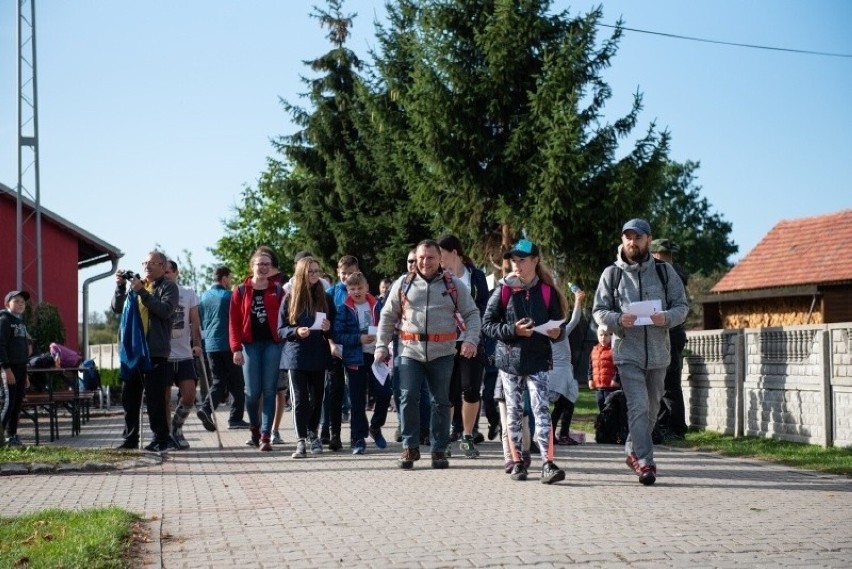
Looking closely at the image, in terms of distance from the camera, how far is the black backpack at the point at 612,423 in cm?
1373

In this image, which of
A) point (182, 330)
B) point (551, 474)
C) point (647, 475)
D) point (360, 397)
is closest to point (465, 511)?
point (551, 474)

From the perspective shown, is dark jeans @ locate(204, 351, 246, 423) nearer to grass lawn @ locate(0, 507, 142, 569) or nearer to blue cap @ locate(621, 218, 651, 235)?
blue cap @ locate(621, 218, 651, 235)

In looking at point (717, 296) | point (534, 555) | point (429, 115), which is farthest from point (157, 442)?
point (717, 296)

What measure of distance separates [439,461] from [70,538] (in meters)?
4.59

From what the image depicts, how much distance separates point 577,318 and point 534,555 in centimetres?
772

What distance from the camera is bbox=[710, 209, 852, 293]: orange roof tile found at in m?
41.2

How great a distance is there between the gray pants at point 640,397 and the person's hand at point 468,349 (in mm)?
1482

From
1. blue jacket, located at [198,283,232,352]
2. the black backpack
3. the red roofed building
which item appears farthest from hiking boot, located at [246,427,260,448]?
the red roofed building

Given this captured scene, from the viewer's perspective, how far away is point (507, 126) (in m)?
29.8

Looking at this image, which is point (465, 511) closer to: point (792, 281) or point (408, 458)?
point (408, 458)

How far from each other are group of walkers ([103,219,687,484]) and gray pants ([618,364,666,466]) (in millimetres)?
12

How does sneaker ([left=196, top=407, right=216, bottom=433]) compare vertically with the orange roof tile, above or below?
below

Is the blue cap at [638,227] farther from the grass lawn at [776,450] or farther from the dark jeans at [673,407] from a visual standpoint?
the dark jeans at [673,407]

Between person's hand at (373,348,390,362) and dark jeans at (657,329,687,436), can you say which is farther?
dark jeans at (657,329,687,436)
